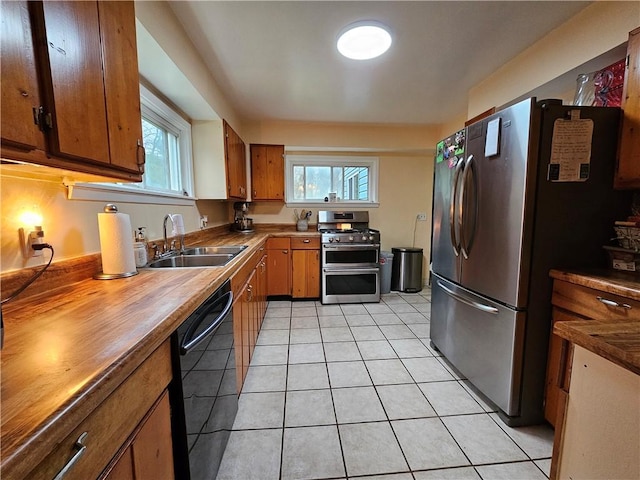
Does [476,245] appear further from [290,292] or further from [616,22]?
[290,292]

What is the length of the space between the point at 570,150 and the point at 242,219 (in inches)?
131

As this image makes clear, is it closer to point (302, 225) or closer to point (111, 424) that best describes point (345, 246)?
point (302, 225)

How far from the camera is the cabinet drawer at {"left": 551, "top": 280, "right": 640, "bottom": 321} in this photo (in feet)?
3.59

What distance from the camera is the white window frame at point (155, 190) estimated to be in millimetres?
1276

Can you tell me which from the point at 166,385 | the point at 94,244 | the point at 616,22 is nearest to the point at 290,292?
the point at 94,244

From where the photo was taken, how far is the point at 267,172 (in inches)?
147

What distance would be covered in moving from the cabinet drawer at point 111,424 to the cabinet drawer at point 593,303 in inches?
65.0

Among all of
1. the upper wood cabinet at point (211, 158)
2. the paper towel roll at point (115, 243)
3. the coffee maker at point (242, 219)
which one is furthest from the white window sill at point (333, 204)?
the paper towel roll at point (115, 243)

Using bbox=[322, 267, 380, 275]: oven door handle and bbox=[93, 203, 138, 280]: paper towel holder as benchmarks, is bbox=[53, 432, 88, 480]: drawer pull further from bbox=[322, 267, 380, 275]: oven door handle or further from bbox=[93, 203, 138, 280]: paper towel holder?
bbox=[322, 267, 380, 275]: oven door handle

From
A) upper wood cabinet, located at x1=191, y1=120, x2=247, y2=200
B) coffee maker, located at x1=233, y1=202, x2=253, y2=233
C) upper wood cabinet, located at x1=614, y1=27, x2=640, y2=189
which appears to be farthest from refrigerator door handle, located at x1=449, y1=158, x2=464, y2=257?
coffee maker, located at x1=233, y1=202, x2=253, y2=233

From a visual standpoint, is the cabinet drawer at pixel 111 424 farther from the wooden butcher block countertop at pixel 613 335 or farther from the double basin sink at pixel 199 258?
the wooden butcher block countertop at pixel 613 335

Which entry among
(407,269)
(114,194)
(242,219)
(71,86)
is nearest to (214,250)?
(114,194)

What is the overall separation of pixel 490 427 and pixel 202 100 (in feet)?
9.83

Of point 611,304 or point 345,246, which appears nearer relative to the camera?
point 611,304
